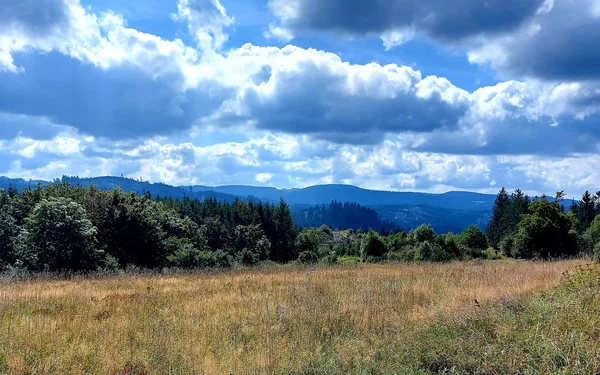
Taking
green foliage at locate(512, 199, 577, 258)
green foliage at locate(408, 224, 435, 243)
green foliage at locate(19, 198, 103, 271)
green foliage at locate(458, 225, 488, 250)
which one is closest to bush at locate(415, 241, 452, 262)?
green foliage at locate(512, 199, 577, 258)

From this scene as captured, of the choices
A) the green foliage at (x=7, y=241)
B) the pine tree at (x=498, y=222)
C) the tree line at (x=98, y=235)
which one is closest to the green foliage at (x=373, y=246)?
the tree line at (x=98, y=235)

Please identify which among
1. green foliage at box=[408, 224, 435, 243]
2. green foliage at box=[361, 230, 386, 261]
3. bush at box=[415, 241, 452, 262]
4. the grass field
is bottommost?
green foliage at box=[361, 230, 386, 261]

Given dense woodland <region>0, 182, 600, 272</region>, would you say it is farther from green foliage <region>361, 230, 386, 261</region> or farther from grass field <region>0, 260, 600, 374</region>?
grass field <region>0, 260, 600, 374</region>

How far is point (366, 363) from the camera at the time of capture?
5.71 metres

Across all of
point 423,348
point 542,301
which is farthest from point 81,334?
point 542,301

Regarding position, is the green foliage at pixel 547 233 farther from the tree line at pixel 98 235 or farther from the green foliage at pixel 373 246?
the tree line at pixel 98 235

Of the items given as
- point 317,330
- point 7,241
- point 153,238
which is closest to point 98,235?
point 153,238

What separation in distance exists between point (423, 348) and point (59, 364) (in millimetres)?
5451

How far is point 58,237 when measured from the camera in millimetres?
30562

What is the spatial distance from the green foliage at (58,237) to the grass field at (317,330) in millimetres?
21397

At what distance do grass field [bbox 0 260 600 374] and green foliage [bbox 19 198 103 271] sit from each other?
842 inches

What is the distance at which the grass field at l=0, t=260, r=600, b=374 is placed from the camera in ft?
18.2

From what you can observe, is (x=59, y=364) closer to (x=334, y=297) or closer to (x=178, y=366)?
(x=178, y=366)

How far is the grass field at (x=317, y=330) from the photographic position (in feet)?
18.2
